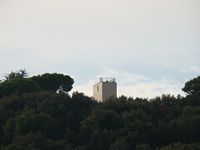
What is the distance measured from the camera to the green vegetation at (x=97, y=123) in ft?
117

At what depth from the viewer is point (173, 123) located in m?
38.5

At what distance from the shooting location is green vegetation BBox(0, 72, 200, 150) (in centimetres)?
3559

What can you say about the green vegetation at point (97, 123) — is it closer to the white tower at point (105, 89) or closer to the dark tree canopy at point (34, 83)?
the dark tree canopy at point (34, 83)

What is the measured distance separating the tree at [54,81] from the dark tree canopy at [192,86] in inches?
390

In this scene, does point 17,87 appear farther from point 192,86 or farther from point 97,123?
point 97,123

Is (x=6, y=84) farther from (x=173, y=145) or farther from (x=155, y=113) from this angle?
(x=173, y=145)

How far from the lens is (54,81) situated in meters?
55.6

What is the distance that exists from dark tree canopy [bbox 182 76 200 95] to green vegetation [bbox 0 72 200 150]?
419 centimetres

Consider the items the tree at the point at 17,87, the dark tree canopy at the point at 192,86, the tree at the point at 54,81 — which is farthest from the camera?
the tree at the point at 54,81

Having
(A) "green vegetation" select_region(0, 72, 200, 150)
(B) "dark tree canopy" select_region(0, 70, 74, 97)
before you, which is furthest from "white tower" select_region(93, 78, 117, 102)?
(A) "green vegetation" select_region(0, 72, 200, 150)

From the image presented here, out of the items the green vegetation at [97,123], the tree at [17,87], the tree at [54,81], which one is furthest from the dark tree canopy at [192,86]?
the tree at [17,87]

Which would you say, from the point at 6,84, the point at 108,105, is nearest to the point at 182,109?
the point at 108,105

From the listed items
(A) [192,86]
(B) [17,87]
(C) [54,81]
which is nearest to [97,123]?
(B) [17,87]

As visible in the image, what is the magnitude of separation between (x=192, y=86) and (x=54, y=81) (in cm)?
1144
